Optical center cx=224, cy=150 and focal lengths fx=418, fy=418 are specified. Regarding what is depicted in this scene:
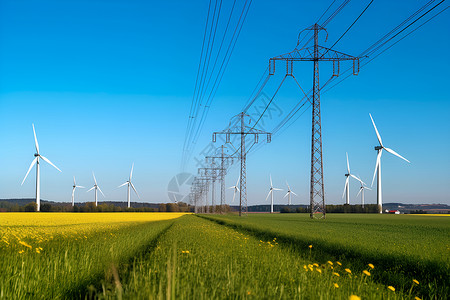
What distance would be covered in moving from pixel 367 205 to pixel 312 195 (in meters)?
142

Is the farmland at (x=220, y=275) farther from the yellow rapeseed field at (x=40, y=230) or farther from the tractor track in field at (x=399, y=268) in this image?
the yellow rapeseed field at (x=40, y=230)

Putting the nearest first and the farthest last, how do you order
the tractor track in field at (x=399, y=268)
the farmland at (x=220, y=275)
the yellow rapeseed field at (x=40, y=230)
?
the farmland at (x=220, y=275) < the tractor track in field at (x=399, y=268) < the yellow rapeseed field at (x=40, y=230)

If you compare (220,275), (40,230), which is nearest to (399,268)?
(220,275)

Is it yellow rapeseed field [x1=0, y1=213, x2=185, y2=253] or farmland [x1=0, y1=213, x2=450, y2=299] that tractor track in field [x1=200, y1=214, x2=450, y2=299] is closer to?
farmland [x1=0, y1=213, x2=450, y2=299]

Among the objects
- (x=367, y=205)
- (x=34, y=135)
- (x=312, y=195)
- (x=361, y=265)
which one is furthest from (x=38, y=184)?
(x=367, y=205)

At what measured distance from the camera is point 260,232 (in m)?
29.7

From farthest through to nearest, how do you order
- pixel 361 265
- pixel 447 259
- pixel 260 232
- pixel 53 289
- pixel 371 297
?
pixel 260 232
pixel 361 265
pixel 447 259
pixel 53 289
pixel 371 297

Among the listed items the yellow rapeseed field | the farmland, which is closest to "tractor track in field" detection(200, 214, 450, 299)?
the farmland

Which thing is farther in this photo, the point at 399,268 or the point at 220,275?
the point at 399,268

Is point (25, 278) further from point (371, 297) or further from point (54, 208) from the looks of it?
point (54, 208)

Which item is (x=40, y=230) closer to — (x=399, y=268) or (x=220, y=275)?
(x=399, y=268)

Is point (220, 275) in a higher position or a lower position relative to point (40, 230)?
higher

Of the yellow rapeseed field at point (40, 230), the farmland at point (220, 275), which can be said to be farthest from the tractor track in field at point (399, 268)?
the yellow rapeseed field at point (40, 230)

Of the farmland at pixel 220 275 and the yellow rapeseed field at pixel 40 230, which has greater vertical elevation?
the farmland at pixel 220 275
